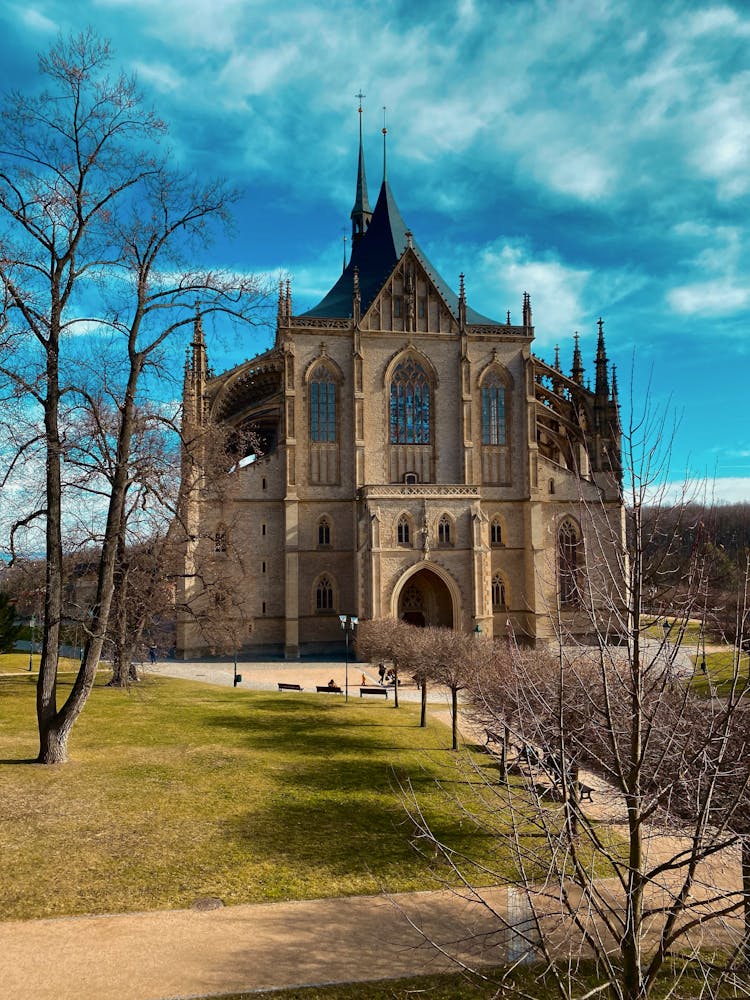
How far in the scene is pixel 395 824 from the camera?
42.3 feet

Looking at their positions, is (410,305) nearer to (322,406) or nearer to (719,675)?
(322,406)

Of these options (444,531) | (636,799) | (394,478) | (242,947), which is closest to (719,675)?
(242,947)

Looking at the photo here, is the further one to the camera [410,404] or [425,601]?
[410,404]

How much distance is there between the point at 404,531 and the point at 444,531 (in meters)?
2.32

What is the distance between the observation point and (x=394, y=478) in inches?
1624

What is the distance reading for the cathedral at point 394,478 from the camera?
37.8 meters

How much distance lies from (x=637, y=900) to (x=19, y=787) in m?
12.7

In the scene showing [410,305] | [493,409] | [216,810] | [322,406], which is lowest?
[216,810]

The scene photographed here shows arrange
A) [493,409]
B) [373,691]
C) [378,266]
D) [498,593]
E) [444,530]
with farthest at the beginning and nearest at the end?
[378,266], [493,409], [498,593], [444,530], [373,691]

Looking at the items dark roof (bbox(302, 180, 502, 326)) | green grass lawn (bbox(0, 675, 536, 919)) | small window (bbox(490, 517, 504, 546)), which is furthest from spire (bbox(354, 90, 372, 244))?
green grass lawn (bbox(0, 675, 536, 919))

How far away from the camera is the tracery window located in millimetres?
37594

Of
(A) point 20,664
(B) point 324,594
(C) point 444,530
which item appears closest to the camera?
(A) point 20,664

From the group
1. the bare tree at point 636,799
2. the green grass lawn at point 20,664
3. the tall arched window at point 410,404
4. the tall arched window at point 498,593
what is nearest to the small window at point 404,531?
the tall arched window at point 410,404

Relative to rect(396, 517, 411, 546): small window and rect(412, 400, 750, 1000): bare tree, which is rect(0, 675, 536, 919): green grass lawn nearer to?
rect(412, 400, 750, 1000): bare tree
